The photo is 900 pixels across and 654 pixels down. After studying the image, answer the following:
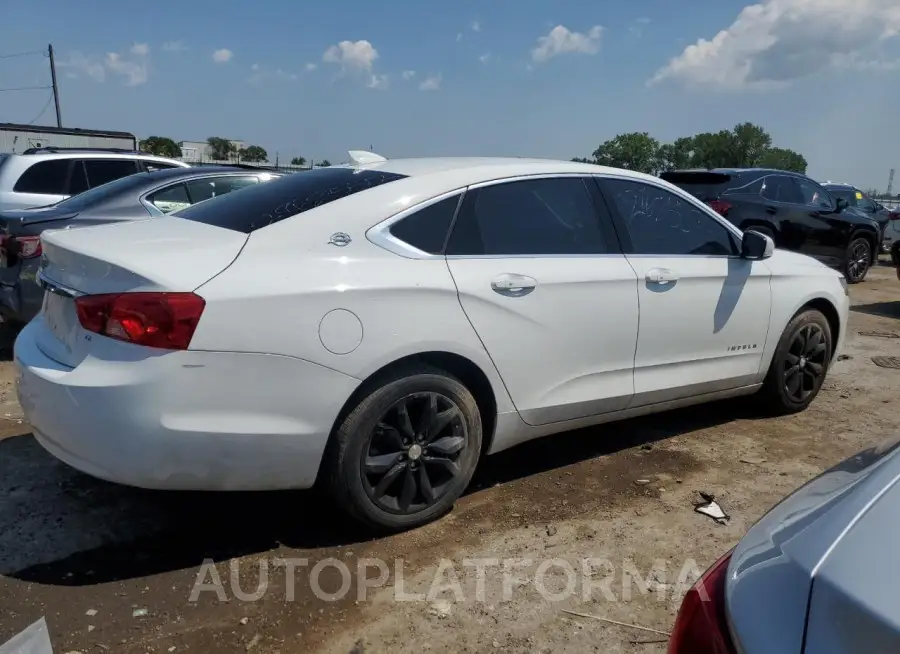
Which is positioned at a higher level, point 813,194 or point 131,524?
point 813,194

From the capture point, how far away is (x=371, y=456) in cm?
310

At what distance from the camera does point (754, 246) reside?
442 centimetres

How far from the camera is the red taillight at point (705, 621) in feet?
4.33

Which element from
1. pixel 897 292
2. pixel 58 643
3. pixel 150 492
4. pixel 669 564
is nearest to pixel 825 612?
pixel 669 564

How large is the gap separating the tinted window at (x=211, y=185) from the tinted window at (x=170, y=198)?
0.23 ft

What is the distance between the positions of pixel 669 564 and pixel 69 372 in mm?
2456

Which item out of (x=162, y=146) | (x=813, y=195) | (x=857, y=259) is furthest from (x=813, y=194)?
(x=162, y=146)

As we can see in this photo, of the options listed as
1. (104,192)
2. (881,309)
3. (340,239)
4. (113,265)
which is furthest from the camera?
(881,309)

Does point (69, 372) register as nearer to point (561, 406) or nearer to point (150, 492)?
point (150, 492)

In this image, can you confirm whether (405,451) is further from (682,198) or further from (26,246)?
(26,246)

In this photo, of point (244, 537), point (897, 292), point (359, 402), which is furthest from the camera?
point (897, 292)

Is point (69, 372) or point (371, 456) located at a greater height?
point (69, 372)

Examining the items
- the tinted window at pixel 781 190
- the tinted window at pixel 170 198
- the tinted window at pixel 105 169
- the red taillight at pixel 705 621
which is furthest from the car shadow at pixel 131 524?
the tinted window at pixel 781 190

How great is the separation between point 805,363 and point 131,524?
4.10 metres
